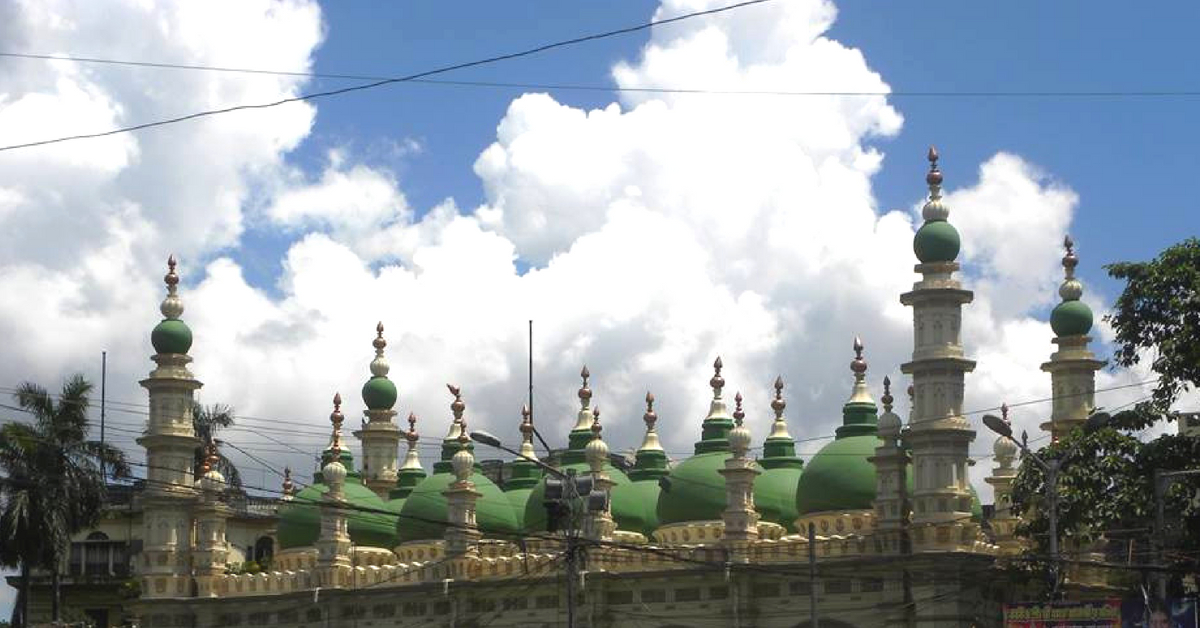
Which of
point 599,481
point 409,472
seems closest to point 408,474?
point 409,472

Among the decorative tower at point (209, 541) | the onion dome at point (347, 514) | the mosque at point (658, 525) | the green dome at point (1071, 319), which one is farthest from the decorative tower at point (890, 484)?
the decorative tower at point (209, 541)

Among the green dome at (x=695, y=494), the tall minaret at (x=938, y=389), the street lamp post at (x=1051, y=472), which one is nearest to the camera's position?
the street lamp post at (x=1051, y=472)

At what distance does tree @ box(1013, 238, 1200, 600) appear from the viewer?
41.7 meters

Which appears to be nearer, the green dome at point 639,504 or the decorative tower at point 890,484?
the decorative tower at point 890,484

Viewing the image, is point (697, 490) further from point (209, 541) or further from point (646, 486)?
point (209, 541)

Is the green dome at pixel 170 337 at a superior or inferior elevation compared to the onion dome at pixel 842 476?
superior

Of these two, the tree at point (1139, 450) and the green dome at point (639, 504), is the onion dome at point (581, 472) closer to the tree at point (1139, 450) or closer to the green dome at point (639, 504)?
the green dome at point (639, 504)

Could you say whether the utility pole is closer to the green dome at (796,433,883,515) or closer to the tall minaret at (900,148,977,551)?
the green dome at (796,433,883,515)

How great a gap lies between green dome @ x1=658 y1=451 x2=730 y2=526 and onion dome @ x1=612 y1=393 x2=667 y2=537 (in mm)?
1106

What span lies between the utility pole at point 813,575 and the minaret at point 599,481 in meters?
5.47

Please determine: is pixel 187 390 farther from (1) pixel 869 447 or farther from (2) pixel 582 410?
(1) pixel 869 447

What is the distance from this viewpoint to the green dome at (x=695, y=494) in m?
49.7

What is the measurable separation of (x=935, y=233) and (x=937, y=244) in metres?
0.28

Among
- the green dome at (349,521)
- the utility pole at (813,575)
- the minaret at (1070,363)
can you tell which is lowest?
the utility pole at (813,575)
